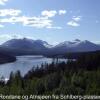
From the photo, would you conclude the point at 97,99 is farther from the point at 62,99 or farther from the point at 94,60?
the point at 94,60

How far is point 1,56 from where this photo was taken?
589 feet

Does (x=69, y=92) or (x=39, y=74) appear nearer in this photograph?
(x=69, y=92)

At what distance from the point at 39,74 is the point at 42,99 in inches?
2236

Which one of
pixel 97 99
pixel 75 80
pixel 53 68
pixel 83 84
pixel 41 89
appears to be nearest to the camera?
pixel 97 99

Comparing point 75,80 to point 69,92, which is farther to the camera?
point 75,80

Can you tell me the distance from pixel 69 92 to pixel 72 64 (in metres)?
54.7

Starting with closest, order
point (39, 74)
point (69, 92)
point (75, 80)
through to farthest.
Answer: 1. point (69, 92)
2. point (75, 80)
3. point (39, 74)

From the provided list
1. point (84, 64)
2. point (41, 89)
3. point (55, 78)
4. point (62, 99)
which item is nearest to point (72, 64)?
point (84, 64)

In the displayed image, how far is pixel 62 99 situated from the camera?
2630cm

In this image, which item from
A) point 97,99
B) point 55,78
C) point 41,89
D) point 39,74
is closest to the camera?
point 97,99

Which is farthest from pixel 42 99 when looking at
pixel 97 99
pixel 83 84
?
pixel 83 84

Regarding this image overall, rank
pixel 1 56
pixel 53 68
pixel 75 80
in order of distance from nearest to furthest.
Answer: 1. pixel 75 80
2. pixel 53 68
3. pixel 1 56

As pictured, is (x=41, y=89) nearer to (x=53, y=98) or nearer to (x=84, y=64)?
(x=53, y=98)

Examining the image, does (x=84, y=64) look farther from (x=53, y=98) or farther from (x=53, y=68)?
(x=53, y=98)
